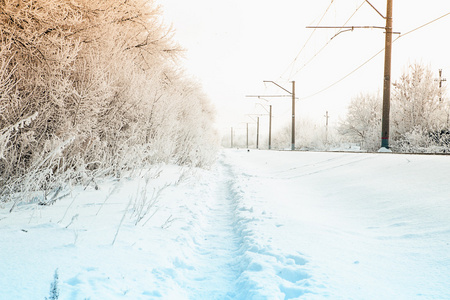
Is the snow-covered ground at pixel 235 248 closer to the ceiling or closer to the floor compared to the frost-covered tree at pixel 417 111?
closer to the floor

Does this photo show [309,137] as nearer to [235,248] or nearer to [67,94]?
[67,94]

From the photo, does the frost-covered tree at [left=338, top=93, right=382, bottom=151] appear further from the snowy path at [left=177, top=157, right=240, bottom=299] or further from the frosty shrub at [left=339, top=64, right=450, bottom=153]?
the snowy path at [left=177, top=157, right=240, bottom=299]

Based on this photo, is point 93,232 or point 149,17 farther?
point 149,17

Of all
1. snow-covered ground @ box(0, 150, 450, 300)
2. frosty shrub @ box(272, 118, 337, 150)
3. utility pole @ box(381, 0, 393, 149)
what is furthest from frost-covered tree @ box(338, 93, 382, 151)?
snow-covered ground @ box(0, 150, 450, 300)

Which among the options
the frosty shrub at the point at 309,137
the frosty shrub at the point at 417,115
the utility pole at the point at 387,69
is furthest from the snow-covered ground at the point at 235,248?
the frosty shrub at the point at 309,137

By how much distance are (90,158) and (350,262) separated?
4.73 metres

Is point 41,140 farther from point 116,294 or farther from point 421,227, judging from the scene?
point 421,227

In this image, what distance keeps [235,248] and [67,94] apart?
3.29 m

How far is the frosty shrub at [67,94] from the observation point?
4105mm

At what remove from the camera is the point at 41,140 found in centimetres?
459

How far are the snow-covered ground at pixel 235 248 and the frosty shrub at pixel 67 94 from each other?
58 cm

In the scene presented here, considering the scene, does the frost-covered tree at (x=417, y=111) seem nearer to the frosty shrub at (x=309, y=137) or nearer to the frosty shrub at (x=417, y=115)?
the frosty shrub at (x=417, y=115)

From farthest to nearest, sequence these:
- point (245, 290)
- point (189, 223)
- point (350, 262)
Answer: point (189, 223)
point (350, 262)
point (245, 290)

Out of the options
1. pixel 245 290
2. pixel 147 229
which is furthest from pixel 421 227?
pixel 147 229
